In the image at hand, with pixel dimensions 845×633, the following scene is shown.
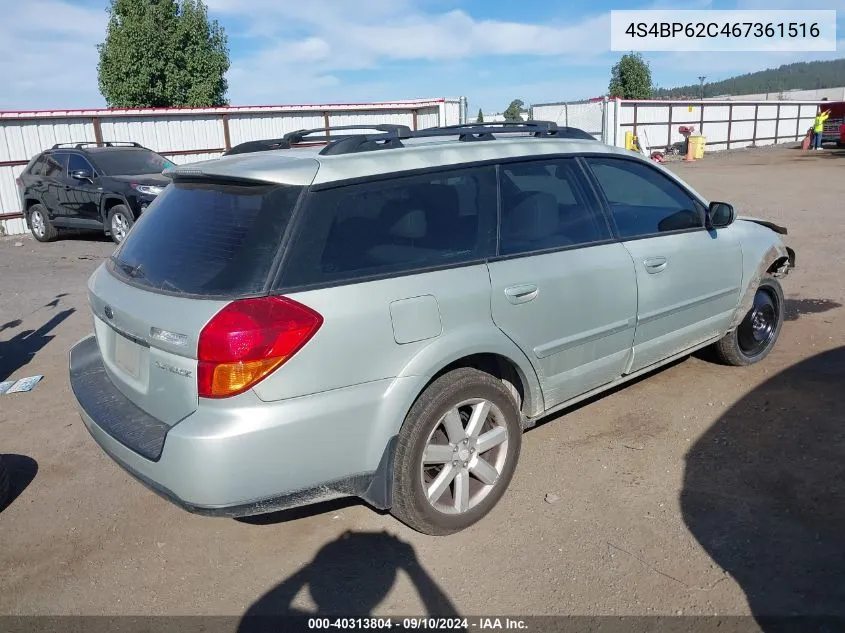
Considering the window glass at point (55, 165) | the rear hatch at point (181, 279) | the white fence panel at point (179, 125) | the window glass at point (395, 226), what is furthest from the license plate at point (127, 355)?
the white fence panel at point (179, 125)

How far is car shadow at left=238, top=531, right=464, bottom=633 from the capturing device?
2727 mm

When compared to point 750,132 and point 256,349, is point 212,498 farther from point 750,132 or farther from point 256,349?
point 750,132

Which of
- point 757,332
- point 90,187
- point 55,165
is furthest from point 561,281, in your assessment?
point 55,165

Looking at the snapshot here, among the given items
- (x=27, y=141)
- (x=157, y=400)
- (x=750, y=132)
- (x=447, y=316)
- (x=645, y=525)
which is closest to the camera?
(x=157, y=400)

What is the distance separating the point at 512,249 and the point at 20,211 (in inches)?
588

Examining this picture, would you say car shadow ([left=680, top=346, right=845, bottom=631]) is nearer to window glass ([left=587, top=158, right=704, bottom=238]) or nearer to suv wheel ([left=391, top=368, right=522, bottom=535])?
suv wheel ([left=391, top=368, right=522, bottom=535])

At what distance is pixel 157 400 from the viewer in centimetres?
279

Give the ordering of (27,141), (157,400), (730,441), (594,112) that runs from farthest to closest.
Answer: (594,112), (27,141), (730,441), (157,400)

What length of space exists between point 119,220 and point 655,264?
9415mm

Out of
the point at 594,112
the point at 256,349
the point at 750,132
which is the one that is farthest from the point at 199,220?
the point at 750,132

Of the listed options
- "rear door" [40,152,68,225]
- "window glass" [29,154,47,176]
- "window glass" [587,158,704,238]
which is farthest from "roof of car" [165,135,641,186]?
"window glass" [29,154,47,176]

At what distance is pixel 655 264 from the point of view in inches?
156

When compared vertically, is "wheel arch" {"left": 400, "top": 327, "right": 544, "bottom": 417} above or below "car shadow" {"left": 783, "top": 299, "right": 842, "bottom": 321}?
above

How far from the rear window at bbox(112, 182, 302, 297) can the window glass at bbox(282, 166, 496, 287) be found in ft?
0.40
